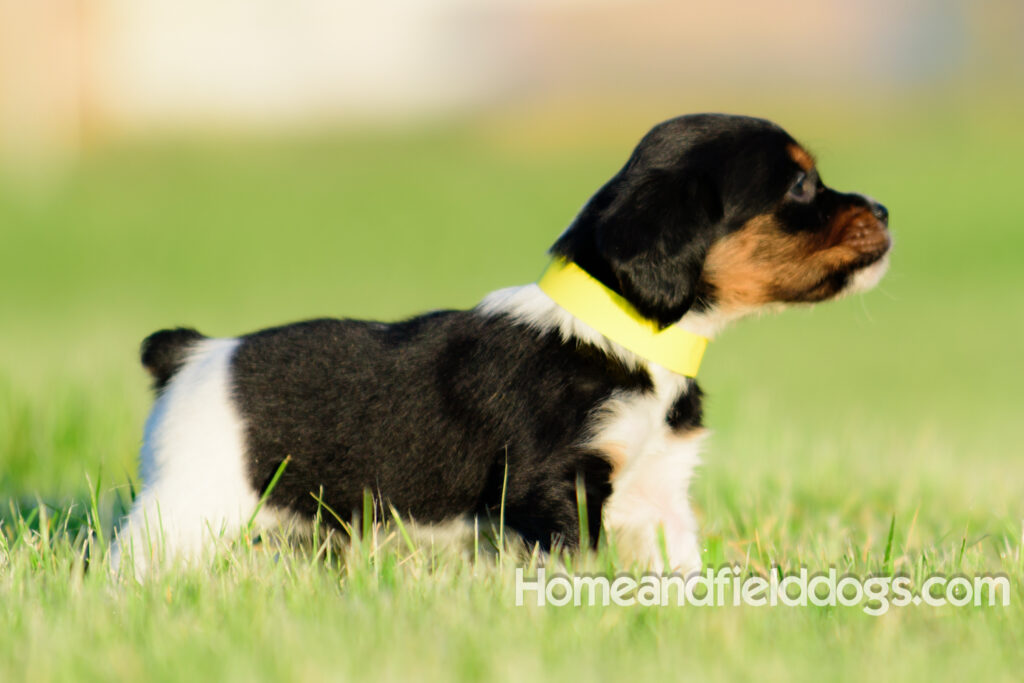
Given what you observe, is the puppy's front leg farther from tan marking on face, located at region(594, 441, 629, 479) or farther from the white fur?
tan marking on face, located at region(594, 441, 629, 479)

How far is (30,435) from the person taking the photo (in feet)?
18.9

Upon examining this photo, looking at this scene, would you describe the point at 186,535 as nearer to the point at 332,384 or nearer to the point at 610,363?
the point at 332,384

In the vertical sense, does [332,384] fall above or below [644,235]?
below

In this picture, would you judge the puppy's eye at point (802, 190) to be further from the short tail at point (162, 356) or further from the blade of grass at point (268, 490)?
the short tail at point (162, 356)

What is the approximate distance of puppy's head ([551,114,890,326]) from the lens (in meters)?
3.45

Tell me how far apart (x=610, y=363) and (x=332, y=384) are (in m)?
0.99

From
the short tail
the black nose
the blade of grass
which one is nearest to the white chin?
the black nose

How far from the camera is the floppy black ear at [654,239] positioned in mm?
3420

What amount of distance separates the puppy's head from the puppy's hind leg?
1.31m

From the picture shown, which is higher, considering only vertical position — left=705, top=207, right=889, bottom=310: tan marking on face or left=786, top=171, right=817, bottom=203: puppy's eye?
left=786, top=171, right=817, bottom=203: puppy's eye

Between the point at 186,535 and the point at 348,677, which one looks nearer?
the point at 348,677

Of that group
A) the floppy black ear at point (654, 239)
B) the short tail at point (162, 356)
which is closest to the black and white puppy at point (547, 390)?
the floppy black ear at point (654, 239)

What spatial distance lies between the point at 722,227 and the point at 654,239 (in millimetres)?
306

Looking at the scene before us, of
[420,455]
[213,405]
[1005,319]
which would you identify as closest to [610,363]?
[420,455]
